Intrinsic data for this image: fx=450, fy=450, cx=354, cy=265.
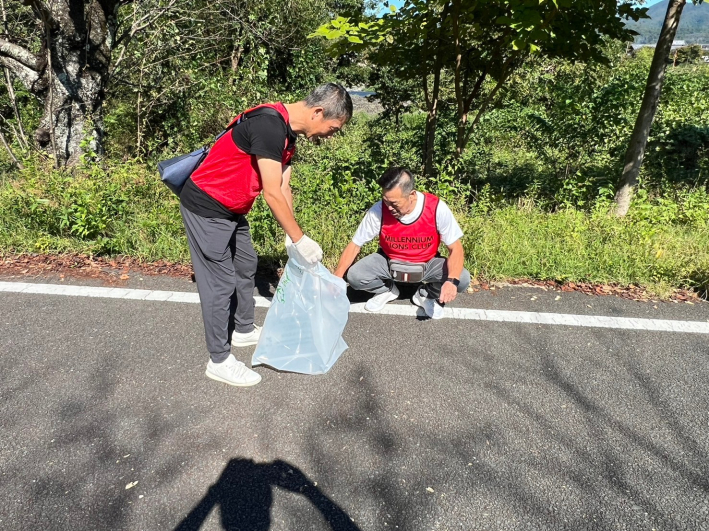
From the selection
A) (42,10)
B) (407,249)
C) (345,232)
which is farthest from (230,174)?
(42,10)

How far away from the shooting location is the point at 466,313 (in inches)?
138

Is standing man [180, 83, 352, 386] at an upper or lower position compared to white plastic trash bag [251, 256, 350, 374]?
upper

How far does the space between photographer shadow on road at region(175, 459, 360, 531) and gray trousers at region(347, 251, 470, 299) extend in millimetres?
1701

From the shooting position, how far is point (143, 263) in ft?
14.2

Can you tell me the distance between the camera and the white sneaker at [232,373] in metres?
2.66

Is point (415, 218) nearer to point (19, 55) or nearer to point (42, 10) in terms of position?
point (42, 10)

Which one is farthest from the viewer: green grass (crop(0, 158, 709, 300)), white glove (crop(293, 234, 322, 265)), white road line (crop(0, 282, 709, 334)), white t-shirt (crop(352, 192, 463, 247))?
green grass (crop(0, 158, 709, 300))

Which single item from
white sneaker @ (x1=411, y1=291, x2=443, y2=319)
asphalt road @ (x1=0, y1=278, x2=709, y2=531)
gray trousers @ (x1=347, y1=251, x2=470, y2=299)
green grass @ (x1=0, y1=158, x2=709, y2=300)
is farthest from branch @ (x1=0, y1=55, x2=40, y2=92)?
white sneaker @ (x1=411, y1=291, x2=443, y2=319)

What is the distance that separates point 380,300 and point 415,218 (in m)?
0.76

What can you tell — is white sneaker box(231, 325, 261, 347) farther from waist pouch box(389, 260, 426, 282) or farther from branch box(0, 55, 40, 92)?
branch box(0, 55, 40, 92)

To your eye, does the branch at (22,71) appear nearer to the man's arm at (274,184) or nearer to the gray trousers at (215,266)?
the gray trousers at (215,266)

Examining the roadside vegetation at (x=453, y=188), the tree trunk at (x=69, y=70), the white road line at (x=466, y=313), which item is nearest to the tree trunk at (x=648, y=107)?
the roadside vegetation at (x=453, y=188)

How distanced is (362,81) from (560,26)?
12.1m

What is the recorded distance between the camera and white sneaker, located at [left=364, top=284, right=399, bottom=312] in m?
3.55
